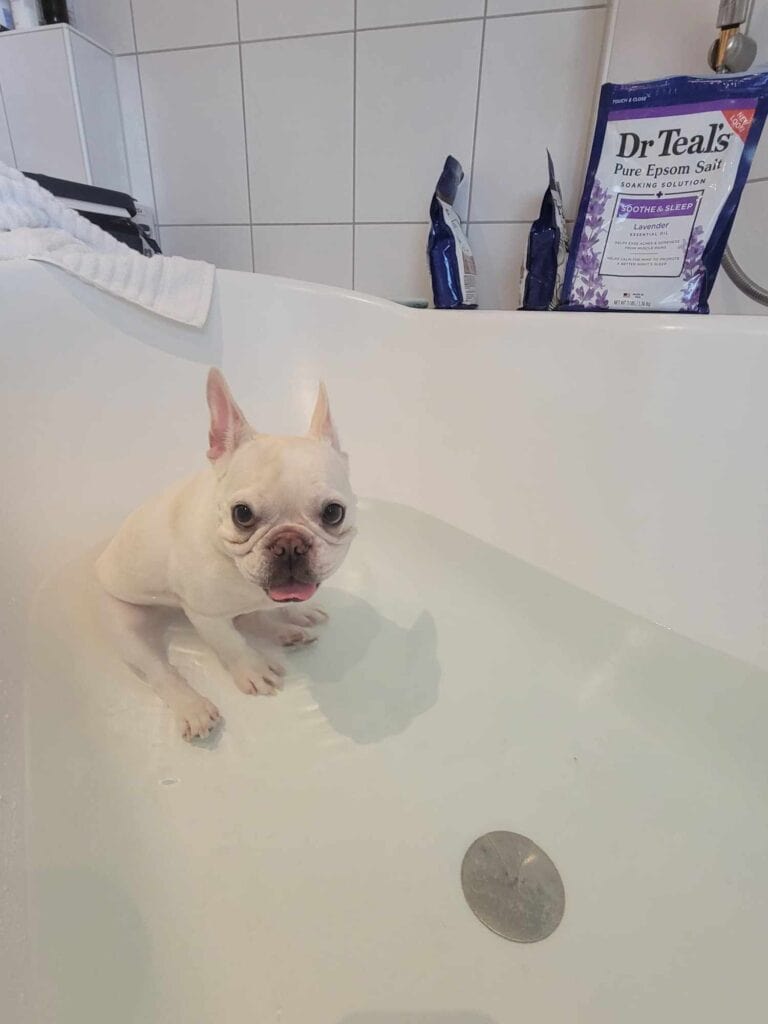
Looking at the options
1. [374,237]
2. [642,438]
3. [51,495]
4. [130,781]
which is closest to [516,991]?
[130,781]

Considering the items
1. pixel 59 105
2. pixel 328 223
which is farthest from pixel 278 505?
pixel 59 105

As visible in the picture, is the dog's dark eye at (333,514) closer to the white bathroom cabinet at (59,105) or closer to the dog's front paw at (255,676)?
the dog's front paw at (255,676)

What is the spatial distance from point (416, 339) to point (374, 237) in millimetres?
491

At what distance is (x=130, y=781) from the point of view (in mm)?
587

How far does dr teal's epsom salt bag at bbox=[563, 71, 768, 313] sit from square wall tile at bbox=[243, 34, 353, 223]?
2.00 feet

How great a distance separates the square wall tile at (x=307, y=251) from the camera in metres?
1.35

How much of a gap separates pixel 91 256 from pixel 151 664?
25.5 inches

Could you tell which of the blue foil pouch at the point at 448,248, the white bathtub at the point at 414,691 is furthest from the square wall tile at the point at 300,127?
the white bathtub at the point at 414,691

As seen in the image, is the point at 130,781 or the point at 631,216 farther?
the point at 631,216

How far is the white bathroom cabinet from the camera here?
1.19 m

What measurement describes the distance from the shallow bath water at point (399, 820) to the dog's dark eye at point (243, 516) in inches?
12.1

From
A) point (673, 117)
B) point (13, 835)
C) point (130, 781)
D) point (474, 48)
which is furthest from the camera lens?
point (474, 48)

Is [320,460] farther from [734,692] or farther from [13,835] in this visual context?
[734,692]

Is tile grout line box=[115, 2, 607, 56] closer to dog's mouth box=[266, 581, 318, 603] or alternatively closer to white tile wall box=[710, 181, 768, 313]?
white tile wall box=[710, 181, 768, 313]
